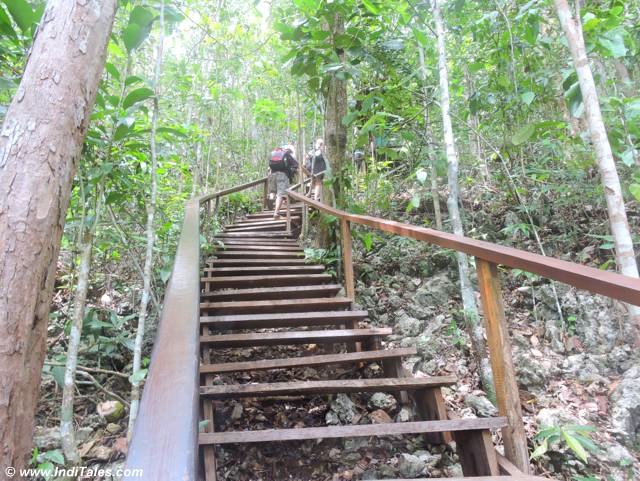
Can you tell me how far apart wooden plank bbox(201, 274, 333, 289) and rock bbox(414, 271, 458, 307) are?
3.54 feet

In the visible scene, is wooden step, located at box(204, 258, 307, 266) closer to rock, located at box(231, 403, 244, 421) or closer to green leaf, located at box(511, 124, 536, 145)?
rock, located at box(231, 403, 244, 421)

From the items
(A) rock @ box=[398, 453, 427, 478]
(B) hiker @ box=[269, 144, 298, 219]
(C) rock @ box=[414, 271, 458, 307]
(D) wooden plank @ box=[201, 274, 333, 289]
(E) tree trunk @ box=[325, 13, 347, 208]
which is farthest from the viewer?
(B) hiker @ box=[269, 144, 298, 219]

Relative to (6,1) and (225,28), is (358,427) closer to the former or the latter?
(6,1)

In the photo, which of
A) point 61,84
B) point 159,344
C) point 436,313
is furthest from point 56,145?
point 436,313

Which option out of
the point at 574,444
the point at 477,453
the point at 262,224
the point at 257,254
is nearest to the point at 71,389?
the point at 477,453

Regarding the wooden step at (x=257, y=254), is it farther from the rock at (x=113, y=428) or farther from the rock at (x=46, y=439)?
the rock at (x=46, y=439)

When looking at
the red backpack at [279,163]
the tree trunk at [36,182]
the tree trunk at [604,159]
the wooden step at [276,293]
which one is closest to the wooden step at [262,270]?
the wooden step at [276,293]

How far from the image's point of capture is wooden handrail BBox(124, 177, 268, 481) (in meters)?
0.51

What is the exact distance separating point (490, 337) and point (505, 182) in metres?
3.95

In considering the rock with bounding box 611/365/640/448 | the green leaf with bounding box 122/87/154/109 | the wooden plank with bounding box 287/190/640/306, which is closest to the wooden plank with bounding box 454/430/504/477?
the wooden plank with bounding box 287/190/640/306

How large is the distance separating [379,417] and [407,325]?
1638 mm

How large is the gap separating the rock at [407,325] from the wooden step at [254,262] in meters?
1.27

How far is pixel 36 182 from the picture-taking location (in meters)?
1.38

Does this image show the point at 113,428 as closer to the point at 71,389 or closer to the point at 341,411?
the point at 71,389
